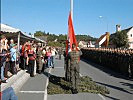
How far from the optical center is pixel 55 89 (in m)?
10.2

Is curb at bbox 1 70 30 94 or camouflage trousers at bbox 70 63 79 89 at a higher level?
camouflage trousers at bbox 70 63 79 89

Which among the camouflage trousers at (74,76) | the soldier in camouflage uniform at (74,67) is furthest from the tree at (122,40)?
the camouflage trousers at (74,76)

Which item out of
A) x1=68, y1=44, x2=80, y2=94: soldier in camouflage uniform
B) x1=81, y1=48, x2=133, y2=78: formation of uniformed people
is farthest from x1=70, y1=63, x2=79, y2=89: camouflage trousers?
x1=81, y1=48, x2=133, y2=78: formation of uniformed people

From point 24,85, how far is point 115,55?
1059cm

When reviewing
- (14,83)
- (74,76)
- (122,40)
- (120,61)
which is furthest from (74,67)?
(122,40)

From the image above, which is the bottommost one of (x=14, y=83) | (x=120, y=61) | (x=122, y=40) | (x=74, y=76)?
(x=14, y=83)

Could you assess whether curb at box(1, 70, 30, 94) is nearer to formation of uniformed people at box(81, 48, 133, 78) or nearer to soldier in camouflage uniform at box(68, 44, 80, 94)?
soldier in camouflage uniform at box(68, 44, 80, 94)

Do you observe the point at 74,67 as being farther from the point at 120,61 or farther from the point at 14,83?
the point at 120,61

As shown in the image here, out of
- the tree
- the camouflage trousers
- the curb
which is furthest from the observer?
the tree

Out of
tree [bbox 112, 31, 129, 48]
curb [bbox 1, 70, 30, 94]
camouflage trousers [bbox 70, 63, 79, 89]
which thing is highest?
tree [bbox 112, 31, 129, 48]

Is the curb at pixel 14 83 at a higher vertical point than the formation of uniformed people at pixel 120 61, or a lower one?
lower

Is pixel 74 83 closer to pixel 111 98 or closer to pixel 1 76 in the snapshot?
pixel 111 98

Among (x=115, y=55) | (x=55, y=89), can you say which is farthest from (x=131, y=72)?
(x=55, y=89)

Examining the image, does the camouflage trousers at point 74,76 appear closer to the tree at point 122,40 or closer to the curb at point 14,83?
the curb at point 14,83
